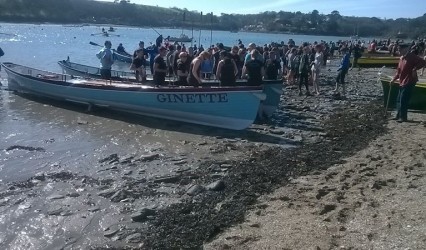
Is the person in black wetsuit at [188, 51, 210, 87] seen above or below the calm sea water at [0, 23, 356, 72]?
above

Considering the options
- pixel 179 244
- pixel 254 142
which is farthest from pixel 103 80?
pixel 179 244

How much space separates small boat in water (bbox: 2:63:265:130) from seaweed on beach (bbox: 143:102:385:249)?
2.02 m

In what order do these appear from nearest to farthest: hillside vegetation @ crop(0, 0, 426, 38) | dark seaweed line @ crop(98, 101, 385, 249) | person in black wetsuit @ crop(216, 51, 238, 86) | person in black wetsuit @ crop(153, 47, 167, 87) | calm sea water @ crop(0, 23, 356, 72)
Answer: dark seaweed line @ crop(98, 101, 385, 249) < person in black wetsuit @ crop(216, 51, 238, 86) < person in black wetsuit @ crop(153, 47, 167, 87) < calm sea water @ crop(0, 23, 356, 72) < hillside vegetation @ crop(0, 0, 426, 38)

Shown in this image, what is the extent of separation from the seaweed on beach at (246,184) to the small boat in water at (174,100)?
202 cm

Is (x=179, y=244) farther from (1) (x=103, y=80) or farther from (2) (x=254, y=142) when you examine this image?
(1) (x=103, y=80)

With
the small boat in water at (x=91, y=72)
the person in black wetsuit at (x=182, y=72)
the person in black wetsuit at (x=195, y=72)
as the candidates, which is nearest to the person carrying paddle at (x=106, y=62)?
the small boat in water at (x=91, y=72)

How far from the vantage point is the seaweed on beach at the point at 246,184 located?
618 centimetres

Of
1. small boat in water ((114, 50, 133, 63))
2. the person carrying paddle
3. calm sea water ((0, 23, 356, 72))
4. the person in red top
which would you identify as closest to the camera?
the person in red top

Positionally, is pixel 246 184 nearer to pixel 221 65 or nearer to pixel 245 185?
pixel 245 185

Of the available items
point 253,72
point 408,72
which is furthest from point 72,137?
point 408,72

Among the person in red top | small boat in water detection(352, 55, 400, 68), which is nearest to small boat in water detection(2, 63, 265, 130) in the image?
the person in red top

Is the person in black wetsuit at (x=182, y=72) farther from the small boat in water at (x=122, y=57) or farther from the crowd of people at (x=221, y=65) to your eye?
the small boat in water at (x=122, y=57)

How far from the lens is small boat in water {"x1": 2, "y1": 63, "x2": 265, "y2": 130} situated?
12.2 meters

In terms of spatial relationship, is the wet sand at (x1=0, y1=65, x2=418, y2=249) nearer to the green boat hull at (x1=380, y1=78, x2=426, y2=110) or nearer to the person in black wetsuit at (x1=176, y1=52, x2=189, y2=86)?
the green boat hull at (x1=380, y1=78, x2=426, y2=110)
